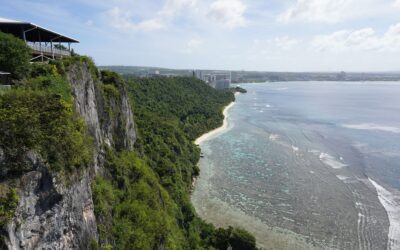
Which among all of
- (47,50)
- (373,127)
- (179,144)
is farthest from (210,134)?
(47,50)

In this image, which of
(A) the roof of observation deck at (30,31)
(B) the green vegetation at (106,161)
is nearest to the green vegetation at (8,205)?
(B) the green vegetation at (106,161)

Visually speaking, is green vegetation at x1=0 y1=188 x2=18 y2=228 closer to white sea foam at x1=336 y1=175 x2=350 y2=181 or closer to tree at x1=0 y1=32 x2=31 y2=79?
tree at x1=0 y1=32 x2=31 y2=79

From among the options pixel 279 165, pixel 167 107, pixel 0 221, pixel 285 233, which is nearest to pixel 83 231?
pixel 0 221

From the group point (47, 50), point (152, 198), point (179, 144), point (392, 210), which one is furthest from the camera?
point (179, 144)

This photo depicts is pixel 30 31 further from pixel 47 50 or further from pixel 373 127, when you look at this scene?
pixel 373 127

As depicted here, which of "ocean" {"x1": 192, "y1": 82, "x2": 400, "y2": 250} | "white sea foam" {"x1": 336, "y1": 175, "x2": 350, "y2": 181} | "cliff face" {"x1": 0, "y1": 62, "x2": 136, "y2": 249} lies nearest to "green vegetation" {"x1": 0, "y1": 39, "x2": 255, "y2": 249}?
"cliff face" {"x1": 0, "y1": 62, "x2": 136, "y2": 249}

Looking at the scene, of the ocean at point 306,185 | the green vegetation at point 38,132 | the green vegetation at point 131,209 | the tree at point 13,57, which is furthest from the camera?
the ocean at point 306,185

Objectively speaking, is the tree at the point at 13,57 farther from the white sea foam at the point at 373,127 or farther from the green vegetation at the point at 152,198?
the white sea foam at the point at 373,127
